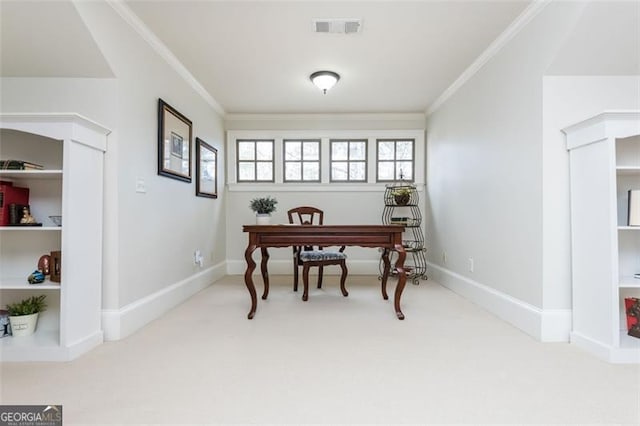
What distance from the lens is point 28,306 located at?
6.63 ft

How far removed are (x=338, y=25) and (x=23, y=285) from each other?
2618 millimetres

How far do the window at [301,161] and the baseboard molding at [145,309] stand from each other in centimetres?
188

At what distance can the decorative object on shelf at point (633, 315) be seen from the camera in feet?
6.40

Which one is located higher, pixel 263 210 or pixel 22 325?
pixel 263 210

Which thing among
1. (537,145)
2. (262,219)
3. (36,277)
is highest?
(537,145)

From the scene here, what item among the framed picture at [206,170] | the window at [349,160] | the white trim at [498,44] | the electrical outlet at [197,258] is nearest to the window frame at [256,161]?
the framed picture at [206,170]

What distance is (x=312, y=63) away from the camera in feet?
9.94

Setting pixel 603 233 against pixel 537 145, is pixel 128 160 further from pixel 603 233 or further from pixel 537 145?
pixel 603 233

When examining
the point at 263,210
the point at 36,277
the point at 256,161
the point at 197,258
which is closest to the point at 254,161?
the point at 256,161

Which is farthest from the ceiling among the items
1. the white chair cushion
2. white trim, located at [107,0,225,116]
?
the white chair cushion

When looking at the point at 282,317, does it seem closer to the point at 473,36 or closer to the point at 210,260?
the point at 210,260

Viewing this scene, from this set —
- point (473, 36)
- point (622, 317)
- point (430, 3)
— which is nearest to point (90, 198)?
point (430, 3)

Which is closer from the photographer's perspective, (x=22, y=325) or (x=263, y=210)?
(x=22, y=325)

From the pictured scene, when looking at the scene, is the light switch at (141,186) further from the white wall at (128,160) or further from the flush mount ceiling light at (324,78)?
the flush mount ceiling light at (324,78)
